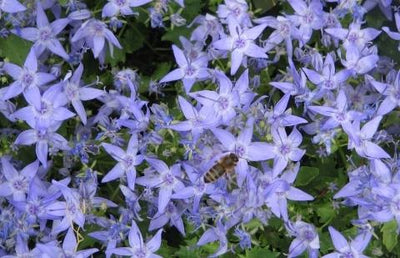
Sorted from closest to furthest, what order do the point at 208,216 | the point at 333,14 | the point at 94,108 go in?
the point at 208,216 < the point at 333,14 < the point at 94,108

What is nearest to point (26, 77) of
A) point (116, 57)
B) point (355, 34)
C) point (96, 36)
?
point (96, 36)

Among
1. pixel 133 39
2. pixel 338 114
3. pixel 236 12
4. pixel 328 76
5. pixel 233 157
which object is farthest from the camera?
pixel 133 39

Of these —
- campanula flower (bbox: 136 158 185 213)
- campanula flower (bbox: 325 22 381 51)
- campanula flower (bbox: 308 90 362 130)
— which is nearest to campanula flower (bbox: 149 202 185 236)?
campanula flower (bbox: 136 158 185 213)

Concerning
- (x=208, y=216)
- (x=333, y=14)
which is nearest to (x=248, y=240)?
(x=208, y=216)

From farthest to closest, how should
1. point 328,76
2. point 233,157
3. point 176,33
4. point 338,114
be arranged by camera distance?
point 176,33
point 328,76
point 338,114
point 233,157

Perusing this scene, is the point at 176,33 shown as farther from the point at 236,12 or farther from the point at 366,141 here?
the point at 366,141

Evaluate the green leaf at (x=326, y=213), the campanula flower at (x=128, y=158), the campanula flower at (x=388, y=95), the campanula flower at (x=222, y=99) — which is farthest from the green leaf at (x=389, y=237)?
the campanula flower at (x=128, y=158)

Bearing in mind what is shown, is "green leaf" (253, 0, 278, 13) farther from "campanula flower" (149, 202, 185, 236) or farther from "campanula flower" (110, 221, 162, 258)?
"campanula flower" (110, 221, 162, 258)

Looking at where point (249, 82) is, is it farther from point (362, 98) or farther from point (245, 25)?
point (362, 98)
